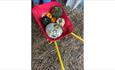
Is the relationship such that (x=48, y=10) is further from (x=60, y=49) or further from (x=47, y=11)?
(x=60, y=49)

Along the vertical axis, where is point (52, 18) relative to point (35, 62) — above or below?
above

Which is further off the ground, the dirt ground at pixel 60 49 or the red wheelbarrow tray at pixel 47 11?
the red wheelbarrow tray at pixel 47 11

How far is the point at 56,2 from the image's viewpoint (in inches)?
150

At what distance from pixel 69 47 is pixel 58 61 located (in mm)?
130

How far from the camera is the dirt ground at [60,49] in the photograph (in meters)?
3.82

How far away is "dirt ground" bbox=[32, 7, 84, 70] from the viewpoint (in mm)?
3816

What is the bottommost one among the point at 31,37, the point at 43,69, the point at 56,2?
the point at 43,69

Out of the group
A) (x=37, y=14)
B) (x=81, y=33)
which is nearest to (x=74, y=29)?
(x=81, y=33)

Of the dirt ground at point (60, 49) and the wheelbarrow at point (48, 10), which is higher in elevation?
the wheelbarrow at point (48, 10)

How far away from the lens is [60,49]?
12.6 feet

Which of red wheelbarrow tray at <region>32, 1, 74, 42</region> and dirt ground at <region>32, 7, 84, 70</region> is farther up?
red wheelbarrow tray at <region>32, 1, 74, 42</region>

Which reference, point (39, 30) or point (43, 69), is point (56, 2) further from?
point (43, 69)

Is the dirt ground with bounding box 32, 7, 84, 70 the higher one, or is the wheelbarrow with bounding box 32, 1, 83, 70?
the wheelbarrow with bounding box 32, 1, 83, 70

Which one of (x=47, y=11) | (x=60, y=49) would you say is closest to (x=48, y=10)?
(x=47, y=11)
